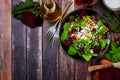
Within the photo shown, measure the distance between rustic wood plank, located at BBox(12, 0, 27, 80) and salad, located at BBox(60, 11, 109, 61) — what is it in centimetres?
19

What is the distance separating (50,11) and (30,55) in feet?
0.72

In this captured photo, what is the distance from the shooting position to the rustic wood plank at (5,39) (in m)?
1.42

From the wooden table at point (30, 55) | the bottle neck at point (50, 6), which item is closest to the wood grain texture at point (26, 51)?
the wooden table at point (30, 55)

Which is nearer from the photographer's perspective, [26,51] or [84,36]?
[84,36]

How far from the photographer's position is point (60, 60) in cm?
140

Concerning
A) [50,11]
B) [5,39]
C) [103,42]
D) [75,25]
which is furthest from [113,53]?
[5,39]

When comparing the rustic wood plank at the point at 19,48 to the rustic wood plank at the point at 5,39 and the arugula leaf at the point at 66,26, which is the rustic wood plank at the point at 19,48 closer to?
the rustic wood plank at the point at 5,39

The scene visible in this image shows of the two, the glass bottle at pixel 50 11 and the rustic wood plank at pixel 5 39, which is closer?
the glass bottle at pixel 50 11

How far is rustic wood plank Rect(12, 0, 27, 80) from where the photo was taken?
1.42 meters

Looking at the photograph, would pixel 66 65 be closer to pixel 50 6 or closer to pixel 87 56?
pixel 87 56

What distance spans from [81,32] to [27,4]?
25 cm

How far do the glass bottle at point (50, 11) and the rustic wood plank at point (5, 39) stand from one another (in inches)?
6.8

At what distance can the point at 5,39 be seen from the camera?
143cm

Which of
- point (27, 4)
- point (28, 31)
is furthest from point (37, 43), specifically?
point (27, 4)
